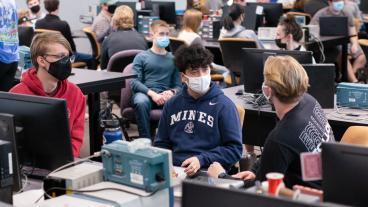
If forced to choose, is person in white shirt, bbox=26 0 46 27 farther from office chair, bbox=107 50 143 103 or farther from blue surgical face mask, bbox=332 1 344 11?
blue surgical face mask, bbox=332 1 344 11

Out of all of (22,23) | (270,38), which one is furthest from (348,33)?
(22,23)

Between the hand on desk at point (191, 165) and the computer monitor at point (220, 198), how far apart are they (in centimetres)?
141

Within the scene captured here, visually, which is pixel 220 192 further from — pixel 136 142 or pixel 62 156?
pixel 62 156

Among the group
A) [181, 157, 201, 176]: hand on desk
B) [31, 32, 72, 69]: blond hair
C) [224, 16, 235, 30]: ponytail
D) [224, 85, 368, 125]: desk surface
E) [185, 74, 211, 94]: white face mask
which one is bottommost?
[224, 85, 368, 125]: desk surface

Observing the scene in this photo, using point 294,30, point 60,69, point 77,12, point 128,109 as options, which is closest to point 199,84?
point 60,69

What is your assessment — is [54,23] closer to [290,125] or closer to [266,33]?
[266,33]

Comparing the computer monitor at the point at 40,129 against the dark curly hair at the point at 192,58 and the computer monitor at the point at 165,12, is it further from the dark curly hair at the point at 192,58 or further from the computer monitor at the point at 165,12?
the computer monitor at the point at 165,12

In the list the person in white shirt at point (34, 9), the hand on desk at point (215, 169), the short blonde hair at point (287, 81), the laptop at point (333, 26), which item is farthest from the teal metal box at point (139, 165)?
the person in white shirt at point (34, 9)

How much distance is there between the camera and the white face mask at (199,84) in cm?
354

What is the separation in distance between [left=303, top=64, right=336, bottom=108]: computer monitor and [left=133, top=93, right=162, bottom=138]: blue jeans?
59.8 inches

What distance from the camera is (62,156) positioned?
2639 mm

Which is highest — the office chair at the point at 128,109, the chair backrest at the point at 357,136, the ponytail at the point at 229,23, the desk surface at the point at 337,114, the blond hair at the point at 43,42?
the blond hair at the point at 43,42

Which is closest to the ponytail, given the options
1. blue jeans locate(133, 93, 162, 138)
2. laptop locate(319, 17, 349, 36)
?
laptop locate(319, 17, 349, 36)

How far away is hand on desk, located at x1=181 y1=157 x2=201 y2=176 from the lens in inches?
124
